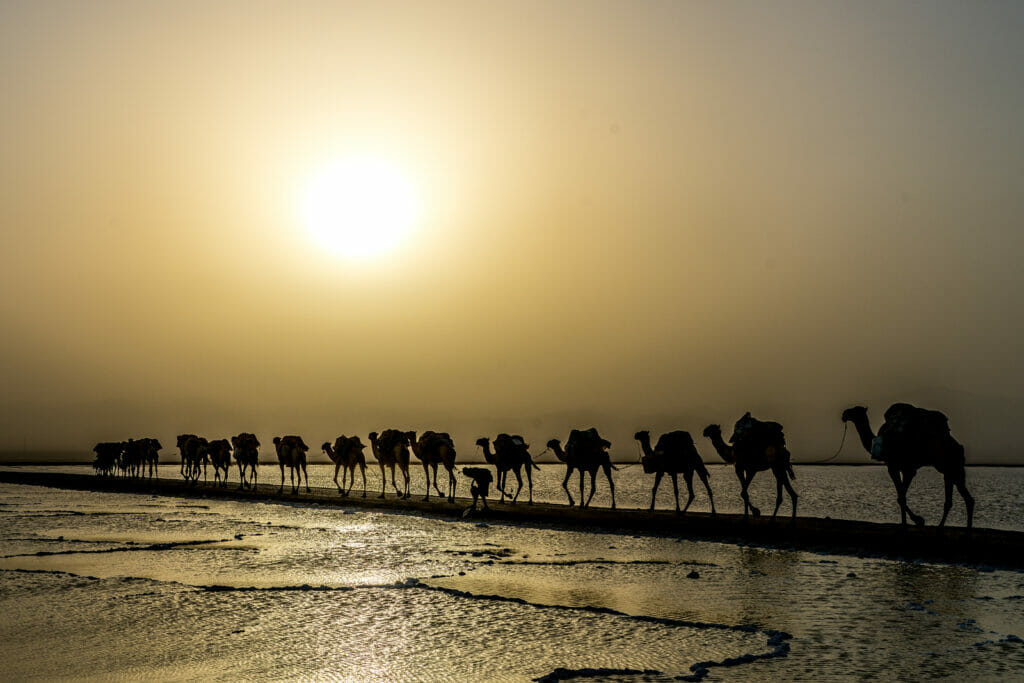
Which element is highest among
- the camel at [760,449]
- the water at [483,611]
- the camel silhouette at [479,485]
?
the camel at [760,449]

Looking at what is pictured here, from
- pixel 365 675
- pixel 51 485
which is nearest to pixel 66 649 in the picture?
pixel 365 675

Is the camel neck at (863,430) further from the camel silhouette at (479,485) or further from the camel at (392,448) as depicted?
the camel at (392,448)

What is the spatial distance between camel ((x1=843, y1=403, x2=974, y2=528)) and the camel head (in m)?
3.05

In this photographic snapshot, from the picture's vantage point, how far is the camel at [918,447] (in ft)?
69.2

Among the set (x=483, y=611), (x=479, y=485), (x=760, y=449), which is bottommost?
(x=483, y=611)

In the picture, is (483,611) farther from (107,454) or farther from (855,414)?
(107,454)

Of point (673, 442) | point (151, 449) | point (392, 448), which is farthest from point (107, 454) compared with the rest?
point (673, 442)

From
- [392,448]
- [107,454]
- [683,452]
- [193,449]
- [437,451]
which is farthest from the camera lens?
[107,454]

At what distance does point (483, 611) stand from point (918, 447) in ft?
42.6

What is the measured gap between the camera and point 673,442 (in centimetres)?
2862

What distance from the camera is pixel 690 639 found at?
11125 millimetres

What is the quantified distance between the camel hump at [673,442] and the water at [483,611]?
Answer: 541 centimetres

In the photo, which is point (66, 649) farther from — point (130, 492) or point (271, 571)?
point (130, 492)

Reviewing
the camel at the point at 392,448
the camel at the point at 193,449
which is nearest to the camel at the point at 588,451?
the camel at the point at 392,448
